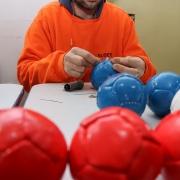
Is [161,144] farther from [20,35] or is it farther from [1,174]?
[20,35]

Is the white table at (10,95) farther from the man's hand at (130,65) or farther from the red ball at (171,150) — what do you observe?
the red ball at (171,150)

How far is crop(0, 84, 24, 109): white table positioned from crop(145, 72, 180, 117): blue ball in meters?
0.49

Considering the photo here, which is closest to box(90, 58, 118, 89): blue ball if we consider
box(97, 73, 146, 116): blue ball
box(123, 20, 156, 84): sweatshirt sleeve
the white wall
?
box(97, 73, 146, 116): blue ball

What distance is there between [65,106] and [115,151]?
A: 0.42m

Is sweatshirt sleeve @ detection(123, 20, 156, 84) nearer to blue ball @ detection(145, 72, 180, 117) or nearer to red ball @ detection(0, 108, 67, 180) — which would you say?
blue ball @ detection(145, 72, 180, 117)

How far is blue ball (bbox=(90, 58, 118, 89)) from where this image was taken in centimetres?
85

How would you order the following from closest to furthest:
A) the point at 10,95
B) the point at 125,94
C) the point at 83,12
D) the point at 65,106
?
the point at 125,94
the point at 65,106
the point at 10,95
the point at 83,12

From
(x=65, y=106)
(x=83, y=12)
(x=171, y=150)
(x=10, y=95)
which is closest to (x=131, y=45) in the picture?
(x=83, y=12)

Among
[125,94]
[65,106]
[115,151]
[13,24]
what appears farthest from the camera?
[13,24]

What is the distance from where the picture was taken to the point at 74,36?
1198 mm

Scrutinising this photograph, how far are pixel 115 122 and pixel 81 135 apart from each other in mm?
41

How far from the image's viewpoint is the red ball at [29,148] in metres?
0.33

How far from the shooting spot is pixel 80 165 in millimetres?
335

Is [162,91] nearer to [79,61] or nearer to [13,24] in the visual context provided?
[79,61]
